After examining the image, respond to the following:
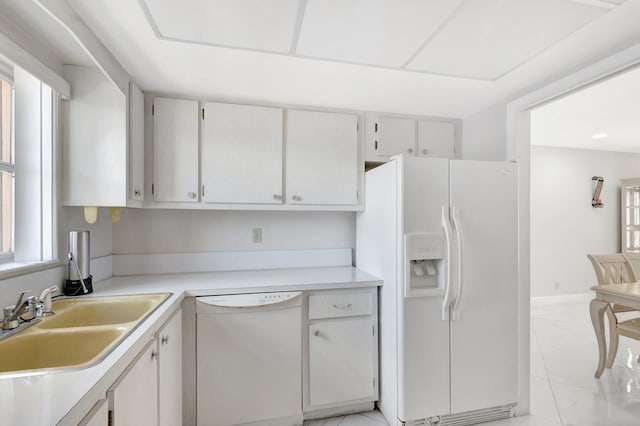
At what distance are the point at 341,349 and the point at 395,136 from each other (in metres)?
1.66

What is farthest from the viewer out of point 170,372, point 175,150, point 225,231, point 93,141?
point 225,231

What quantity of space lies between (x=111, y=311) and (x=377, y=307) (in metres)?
1.57

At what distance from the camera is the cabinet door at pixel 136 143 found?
180 cm

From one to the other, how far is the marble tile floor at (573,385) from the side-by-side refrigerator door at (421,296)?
39 centimetres

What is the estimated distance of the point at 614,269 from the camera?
2.85 m

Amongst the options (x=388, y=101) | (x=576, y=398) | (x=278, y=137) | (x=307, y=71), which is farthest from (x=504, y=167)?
(x=576, y=398)

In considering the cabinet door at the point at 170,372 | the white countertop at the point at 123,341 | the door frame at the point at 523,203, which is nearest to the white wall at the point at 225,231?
the white countertop at the point at 123,341

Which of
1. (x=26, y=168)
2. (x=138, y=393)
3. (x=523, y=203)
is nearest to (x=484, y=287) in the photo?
(x=523, y=203)

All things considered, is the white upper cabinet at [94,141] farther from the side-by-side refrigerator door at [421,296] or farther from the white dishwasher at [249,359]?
the side-by-side refrigerator door at [421,296]

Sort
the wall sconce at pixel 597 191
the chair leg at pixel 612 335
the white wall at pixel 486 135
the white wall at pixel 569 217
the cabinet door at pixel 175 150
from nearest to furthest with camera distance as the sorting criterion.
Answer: the cabinet door at pixel 175 150, the white wall at pixel 486 135, the chair leg at pixel 612 335, the white wall at pixel 569 217, the wall sconce at pixel 597 191

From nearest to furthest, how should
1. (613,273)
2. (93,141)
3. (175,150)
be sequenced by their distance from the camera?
(93,141) < (175,150) < (613,273)

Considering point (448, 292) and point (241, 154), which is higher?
point (241, 154)

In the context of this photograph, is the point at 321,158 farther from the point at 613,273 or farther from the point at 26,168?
the point at 613,273

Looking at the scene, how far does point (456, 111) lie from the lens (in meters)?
2.35
